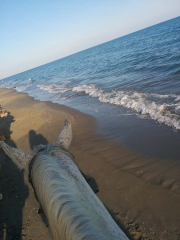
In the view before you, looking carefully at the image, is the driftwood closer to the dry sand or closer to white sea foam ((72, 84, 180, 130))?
the dry sand

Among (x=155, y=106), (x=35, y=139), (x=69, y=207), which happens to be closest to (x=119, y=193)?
(x=69, y=207)

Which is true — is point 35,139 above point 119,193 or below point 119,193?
above

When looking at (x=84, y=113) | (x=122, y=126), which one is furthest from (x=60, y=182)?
(x=84, y=113)

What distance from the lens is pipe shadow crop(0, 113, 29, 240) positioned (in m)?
3.80

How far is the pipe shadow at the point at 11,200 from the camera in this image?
3.80m

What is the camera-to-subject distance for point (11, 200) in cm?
467

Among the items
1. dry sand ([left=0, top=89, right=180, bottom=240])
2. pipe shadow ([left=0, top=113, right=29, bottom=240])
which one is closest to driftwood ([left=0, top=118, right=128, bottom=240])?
dry sand ([left=0, top=89, right=180, bottom=240])

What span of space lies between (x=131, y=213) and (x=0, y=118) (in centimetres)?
1245

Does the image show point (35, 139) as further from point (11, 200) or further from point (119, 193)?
point (119, 193)

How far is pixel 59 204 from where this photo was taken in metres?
1.00

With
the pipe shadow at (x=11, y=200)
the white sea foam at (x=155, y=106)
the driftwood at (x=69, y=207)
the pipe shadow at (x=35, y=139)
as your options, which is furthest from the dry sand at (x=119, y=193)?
the white sea foam at (x=155, y=106)

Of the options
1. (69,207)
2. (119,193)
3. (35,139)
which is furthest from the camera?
(35,139)

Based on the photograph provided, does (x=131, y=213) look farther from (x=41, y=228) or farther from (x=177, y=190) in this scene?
(x=41, y=228)

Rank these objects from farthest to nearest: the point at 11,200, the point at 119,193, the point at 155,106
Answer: the point at 155,106 → the point at 11,200 → the point at 119,193
